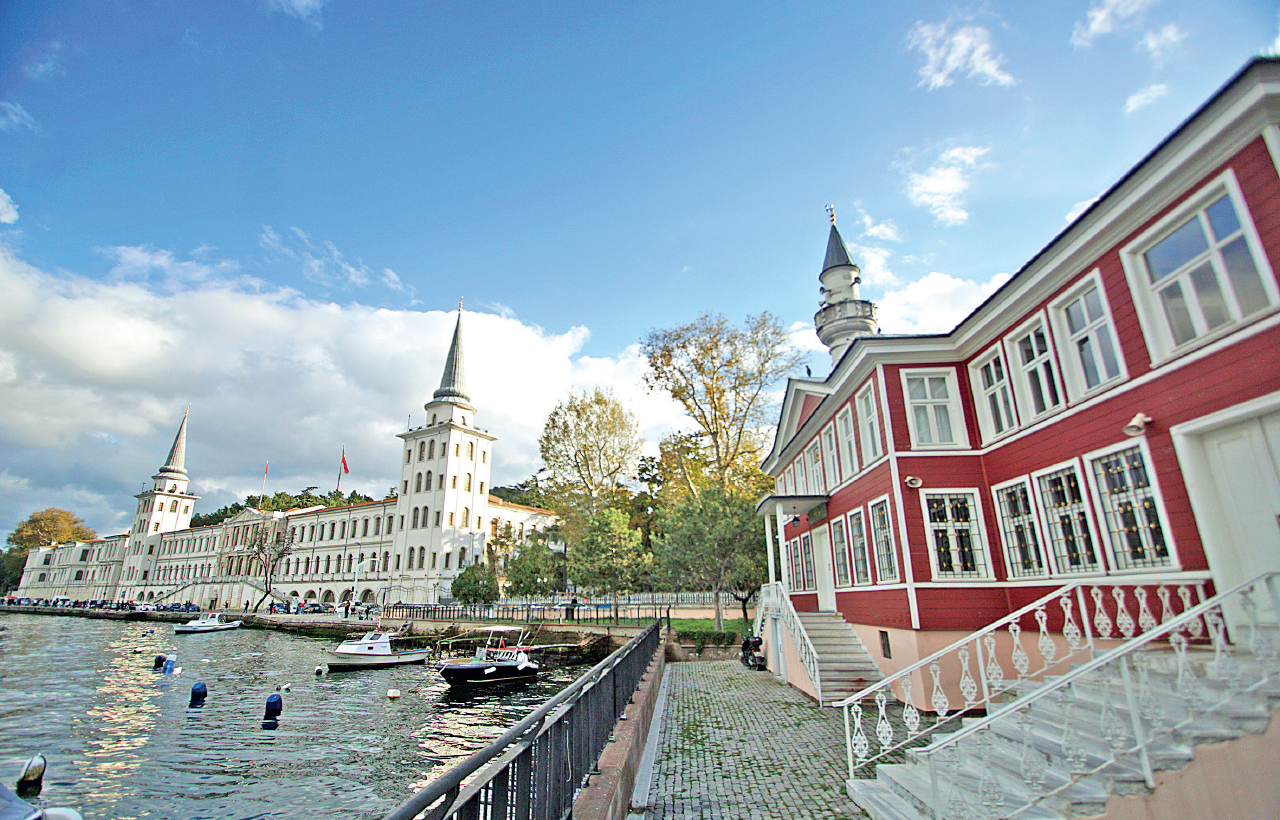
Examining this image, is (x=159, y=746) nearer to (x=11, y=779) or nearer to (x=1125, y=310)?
(x=11, y=779)

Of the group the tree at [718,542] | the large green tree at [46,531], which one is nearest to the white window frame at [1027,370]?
the tree at [718,542]

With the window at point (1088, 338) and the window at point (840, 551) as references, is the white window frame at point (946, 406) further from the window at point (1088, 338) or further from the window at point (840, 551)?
the window at point (840, 551)

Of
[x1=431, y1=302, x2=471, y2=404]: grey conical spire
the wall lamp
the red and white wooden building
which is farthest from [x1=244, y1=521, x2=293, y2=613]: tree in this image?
the wall lamp

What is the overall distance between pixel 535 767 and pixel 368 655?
30.2 m

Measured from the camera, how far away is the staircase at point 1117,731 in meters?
5.07

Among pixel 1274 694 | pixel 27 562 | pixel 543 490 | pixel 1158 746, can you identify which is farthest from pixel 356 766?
pixel 27 562

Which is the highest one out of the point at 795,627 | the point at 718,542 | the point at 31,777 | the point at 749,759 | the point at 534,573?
the point at 718,542

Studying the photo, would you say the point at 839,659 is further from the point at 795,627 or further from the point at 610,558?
the point at 610,558

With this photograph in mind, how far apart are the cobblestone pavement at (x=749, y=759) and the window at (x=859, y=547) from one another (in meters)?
3.14

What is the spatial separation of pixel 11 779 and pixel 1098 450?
2100cm

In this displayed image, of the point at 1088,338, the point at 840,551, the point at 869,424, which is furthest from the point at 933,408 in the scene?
the point at 840,551

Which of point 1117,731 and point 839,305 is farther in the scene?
point 839,305

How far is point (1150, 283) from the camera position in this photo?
317 inches

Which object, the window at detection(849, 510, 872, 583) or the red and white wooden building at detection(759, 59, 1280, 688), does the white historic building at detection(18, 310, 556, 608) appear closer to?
the window at detection(849, 510, 872, 583)
